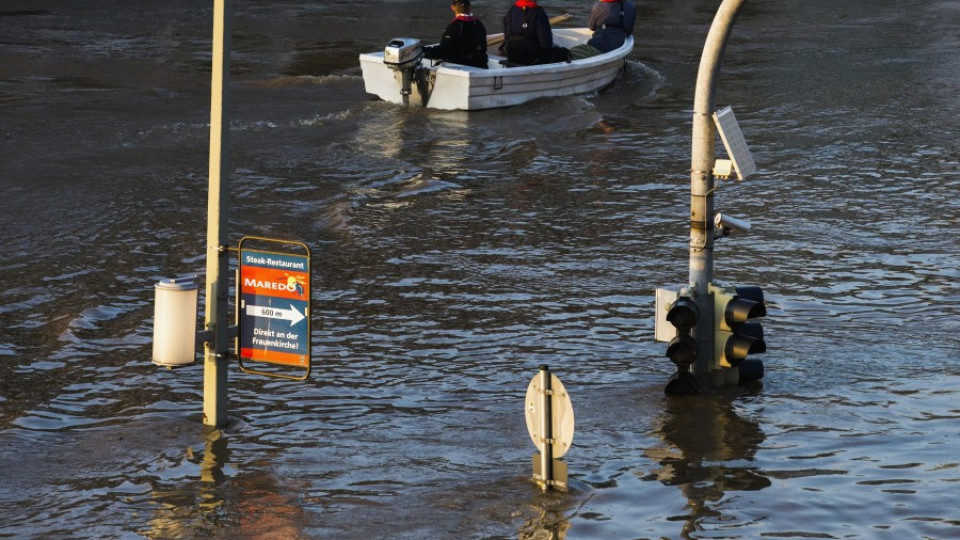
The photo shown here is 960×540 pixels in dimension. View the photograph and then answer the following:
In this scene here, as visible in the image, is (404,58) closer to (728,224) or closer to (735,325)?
(728,224)

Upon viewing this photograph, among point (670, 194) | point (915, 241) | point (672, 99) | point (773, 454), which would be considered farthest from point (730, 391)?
point (672, 99)

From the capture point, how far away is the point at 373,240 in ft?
53.4

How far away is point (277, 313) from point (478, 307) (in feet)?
13.5

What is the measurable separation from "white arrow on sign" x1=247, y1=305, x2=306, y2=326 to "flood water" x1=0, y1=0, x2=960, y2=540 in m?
0.94

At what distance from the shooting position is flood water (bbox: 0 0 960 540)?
920 centimetres

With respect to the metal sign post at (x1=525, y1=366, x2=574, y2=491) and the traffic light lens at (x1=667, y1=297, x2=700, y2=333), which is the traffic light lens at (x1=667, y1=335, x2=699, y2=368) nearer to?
the traffic light lens at (x1=667, y1=297, x2=700, y2=333)

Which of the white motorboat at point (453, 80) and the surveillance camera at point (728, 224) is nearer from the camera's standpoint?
the surveillance camera at point (728, 224)

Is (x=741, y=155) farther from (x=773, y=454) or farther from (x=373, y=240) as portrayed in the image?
(x=373, y=240)

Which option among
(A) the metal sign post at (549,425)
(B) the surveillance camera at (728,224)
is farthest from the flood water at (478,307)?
(B) the surveillance camera at (728,224)

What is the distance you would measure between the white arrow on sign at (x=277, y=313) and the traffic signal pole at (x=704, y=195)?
2908mm

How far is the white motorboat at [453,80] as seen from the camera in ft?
76.2

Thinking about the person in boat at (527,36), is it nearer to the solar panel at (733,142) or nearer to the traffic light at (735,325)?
the traffic light at (735,325)

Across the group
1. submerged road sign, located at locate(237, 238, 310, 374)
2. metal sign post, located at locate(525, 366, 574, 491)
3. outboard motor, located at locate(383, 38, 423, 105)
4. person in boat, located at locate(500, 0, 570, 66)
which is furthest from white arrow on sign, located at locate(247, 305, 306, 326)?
person in boat, located at locate(500, 0, 570, 66)

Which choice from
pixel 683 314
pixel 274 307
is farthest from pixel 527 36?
pixel 274 307
